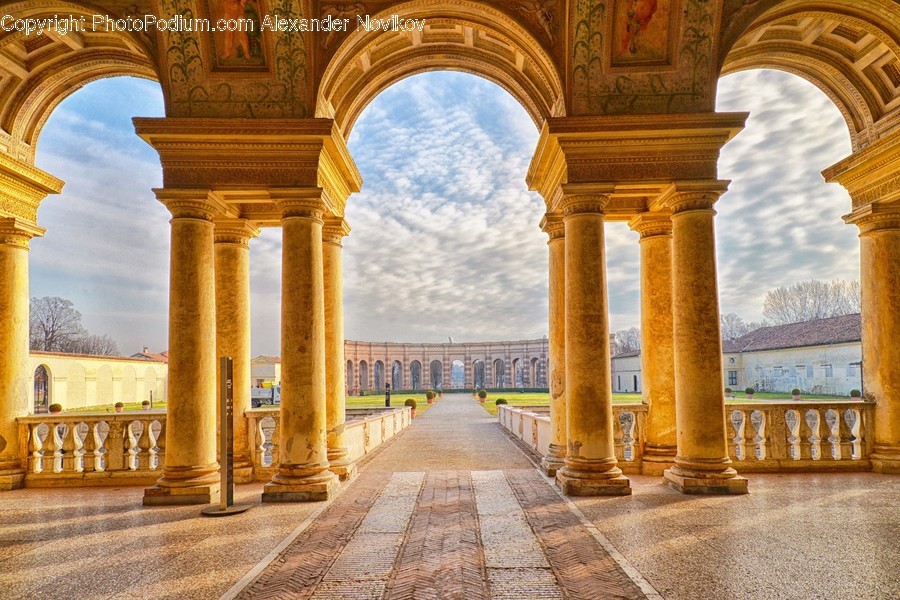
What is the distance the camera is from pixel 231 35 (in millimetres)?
10273

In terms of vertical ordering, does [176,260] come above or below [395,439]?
above

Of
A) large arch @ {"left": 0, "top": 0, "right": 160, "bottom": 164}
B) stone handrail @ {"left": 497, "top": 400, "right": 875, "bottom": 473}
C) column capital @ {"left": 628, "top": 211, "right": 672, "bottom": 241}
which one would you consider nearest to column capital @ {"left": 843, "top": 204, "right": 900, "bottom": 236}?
stone handrail @ {"left": 497, "top": 400, "right": 875, "bottom": 473}

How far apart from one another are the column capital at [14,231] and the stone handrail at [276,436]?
21.4 feet

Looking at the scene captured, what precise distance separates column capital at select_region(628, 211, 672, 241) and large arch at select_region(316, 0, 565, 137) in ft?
10.6

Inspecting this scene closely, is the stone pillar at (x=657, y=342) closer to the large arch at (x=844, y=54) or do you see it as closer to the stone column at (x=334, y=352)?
the large arch at (x=844, y=54)

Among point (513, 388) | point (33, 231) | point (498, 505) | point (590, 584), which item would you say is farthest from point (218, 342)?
point (513, 388)

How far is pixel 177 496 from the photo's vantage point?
32.4ft

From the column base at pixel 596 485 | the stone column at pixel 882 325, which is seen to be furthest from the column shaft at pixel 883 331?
the column base at pixel 596 485

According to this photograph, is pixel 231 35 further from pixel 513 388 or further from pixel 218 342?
pixel 513 388

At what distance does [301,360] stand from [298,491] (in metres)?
2.38

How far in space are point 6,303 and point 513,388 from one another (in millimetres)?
81186

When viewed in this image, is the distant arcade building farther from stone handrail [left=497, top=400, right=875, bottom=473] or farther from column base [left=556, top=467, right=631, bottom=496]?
column base [left=556, top=467, right=631, bottom=496]

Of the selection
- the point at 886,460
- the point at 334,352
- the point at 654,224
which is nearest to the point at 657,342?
the point at 654,224

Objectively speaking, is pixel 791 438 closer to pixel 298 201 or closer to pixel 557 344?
pixel 557 344
